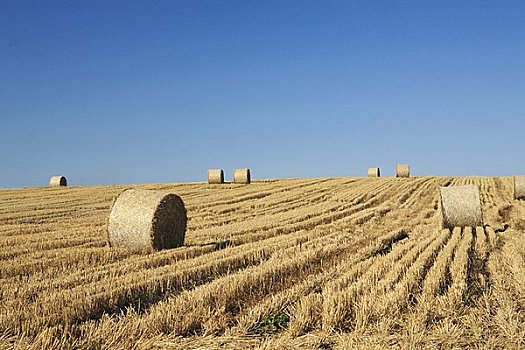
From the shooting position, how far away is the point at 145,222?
10.9 m

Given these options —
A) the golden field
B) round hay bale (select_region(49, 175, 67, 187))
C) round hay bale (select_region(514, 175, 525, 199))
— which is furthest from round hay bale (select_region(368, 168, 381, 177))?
the golden field

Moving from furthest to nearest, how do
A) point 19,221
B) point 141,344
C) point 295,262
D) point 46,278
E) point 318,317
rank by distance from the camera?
1. point 19,221
2. point 295,262
3. point 46,278
4. point 318,317
5. point 141,344

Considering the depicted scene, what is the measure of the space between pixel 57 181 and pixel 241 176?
11.6m

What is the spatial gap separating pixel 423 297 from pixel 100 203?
61.2ft

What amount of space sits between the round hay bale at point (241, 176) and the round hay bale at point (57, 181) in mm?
10903

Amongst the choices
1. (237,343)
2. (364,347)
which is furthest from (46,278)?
(364,347)

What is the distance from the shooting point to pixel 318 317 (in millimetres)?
5688

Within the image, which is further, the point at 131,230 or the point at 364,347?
the point at 131,230

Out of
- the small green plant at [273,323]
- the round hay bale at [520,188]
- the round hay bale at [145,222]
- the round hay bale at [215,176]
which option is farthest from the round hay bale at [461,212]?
the round hay bale at [215,176]

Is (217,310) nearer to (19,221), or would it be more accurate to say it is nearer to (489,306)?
(489,306)

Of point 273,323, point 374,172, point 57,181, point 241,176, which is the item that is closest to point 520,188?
point 241,176

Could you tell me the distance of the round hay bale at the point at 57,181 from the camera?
34325mm

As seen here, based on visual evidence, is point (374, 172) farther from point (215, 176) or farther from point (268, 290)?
point (268, 290)

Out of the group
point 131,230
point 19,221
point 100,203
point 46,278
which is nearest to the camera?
point 46,278
